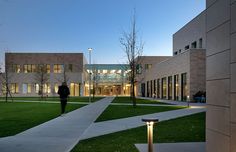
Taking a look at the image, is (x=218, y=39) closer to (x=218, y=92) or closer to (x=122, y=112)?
(x=218, y=92)

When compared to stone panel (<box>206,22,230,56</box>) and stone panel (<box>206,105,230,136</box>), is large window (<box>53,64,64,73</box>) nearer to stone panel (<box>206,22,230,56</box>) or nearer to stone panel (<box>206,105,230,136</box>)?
stone panel (<box>206,22,230,56</box>)

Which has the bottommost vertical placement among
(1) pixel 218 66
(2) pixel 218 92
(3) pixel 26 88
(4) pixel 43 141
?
(3) pixel 26 88

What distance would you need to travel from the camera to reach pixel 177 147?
28.4ft

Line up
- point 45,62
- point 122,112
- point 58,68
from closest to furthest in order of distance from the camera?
point 122,112, point 45,62, point 58,68

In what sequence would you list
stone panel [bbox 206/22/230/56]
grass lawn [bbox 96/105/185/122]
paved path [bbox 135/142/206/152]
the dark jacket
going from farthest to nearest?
the dark jacket → grass lawn [bbox 96/105/185/122] → paved path [bbox 135/142/206/152] → stone panel [bbox 206/22/230/56]

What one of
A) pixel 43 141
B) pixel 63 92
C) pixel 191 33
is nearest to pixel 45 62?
pixel 191 33

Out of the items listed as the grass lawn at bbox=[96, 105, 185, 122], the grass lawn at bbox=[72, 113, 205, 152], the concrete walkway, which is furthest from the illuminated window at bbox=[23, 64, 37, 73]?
the grass lawn at bbox=[72, 113, 205, 152]

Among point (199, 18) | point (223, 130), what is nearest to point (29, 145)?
point (223, 130)

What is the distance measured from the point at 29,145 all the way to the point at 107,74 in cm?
8307

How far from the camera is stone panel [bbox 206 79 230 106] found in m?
5.71

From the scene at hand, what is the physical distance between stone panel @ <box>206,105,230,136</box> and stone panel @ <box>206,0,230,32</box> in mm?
1658

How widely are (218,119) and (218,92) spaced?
0.52 m

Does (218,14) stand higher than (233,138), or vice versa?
(218,14)

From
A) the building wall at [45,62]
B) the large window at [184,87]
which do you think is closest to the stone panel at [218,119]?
the large window at [184,87]
